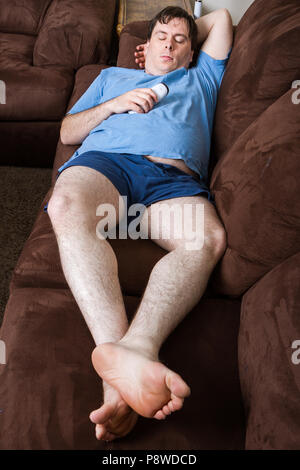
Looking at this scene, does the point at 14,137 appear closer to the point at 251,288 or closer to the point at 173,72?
the point at 173,72

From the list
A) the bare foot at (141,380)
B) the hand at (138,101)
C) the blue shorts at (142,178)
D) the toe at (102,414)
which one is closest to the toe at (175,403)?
the bare foot at (141,380)

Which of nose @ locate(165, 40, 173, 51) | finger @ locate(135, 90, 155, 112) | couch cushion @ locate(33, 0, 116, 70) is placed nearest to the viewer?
finger @ locate(135, 90, 155, 112)

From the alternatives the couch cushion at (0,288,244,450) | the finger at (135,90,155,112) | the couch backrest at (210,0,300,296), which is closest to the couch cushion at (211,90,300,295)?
the couch backrest at (210,0,300,296)

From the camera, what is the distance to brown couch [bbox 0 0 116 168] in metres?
1.91

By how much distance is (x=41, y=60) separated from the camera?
81.9 inches

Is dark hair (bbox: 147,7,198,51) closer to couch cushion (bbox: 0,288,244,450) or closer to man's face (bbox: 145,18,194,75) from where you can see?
man's face (bbox: 145,18,194,75)

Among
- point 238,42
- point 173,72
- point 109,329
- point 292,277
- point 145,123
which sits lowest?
point 109,329

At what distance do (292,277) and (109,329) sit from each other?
41cm

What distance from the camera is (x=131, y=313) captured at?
3.18 ft

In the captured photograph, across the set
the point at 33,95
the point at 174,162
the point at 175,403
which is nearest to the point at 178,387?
the point at 175,403

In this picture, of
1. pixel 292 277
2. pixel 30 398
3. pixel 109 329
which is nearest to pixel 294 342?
pixel 292 277

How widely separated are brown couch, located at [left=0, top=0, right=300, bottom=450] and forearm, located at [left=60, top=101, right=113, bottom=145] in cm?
41

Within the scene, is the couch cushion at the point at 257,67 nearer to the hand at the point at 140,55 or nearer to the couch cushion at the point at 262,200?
the couch cushion at the point at 262,200

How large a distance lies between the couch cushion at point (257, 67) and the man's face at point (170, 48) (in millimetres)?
197
